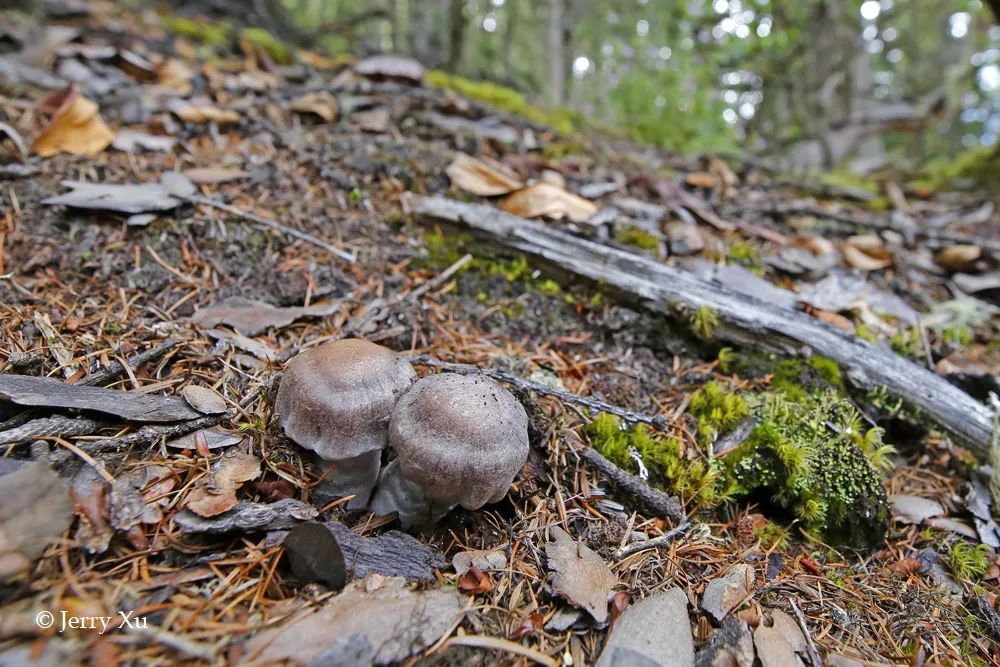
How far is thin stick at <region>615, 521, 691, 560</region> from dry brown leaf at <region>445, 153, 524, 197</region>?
7.56 ft

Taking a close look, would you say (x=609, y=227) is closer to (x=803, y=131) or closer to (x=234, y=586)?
(x=234, y=586)

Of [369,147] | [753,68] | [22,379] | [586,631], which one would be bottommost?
[586,631]

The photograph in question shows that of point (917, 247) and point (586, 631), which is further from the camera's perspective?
point (917, 247)

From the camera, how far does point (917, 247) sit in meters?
4.45

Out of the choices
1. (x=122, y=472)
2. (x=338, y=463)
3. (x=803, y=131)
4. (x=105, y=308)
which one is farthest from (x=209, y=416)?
(x=803, y=131)

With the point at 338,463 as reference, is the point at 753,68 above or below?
above

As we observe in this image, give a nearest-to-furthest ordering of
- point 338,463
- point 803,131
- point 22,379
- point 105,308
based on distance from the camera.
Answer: point 22,379
point 338,463
point 105,308
point 803,131

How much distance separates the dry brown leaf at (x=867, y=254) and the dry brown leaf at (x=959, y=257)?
479 mm

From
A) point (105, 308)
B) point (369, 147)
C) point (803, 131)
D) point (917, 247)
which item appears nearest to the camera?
→ point (105, 308)

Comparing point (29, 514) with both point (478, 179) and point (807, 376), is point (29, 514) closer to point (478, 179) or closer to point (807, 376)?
point (478, 179)

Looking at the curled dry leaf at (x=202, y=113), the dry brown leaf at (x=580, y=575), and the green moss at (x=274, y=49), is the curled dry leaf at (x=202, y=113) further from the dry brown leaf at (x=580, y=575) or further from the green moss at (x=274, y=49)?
the dry brown leaf at (x=580, y=575)

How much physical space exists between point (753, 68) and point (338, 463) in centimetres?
933

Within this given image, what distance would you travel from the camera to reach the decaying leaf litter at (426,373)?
1.54m

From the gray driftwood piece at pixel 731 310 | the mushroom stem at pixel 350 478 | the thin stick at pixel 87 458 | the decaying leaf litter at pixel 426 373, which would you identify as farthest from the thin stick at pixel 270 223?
the thin stick at pixel 87 458
